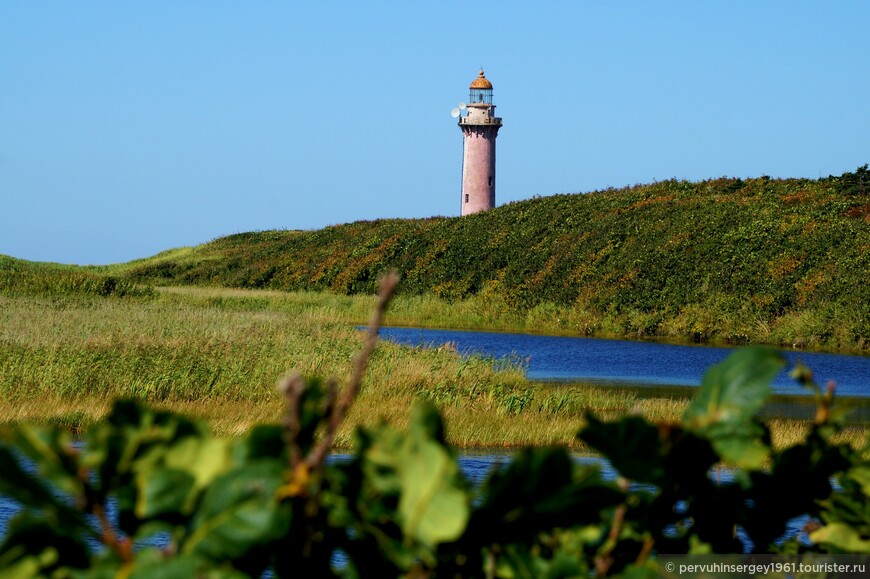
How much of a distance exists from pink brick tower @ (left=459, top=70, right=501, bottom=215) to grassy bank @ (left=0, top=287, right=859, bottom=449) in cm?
4028

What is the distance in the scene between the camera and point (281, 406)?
51.8 ft

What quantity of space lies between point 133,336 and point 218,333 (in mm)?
2089

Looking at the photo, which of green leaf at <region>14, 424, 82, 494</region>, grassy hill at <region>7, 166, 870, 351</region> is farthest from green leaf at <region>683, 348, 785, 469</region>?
grassy hill at <region>7, 166, 870, 351</region>

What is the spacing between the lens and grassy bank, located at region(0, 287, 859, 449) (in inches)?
597

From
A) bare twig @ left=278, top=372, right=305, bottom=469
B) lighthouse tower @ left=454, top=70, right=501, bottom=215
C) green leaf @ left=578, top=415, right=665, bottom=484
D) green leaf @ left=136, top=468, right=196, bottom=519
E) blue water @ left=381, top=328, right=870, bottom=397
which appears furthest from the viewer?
lighthouse tower @ left=454, top=70, right=501, bottom=215

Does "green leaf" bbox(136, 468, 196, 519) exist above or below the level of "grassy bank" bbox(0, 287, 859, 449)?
above

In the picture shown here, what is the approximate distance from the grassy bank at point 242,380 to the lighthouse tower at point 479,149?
4027 cm

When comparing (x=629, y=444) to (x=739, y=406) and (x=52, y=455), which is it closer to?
(x=739, y=406)

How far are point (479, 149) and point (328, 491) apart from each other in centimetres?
6201

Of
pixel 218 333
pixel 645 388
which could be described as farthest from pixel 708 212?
pixel 218 333

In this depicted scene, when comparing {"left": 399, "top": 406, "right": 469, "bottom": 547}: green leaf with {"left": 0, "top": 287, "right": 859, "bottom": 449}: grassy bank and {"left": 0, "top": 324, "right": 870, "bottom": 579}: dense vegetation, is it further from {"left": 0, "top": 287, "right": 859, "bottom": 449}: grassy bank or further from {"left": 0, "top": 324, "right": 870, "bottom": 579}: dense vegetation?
{"left": 0, "top": 287, "right": 859, "bottom": 449}: grassy bank

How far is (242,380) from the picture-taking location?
55.3 feet

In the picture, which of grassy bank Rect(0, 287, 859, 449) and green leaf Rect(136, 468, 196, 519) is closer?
green leaf Rect(136, 468, 196, 519)

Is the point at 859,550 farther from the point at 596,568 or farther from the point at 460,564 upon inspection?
the point at 460,564
